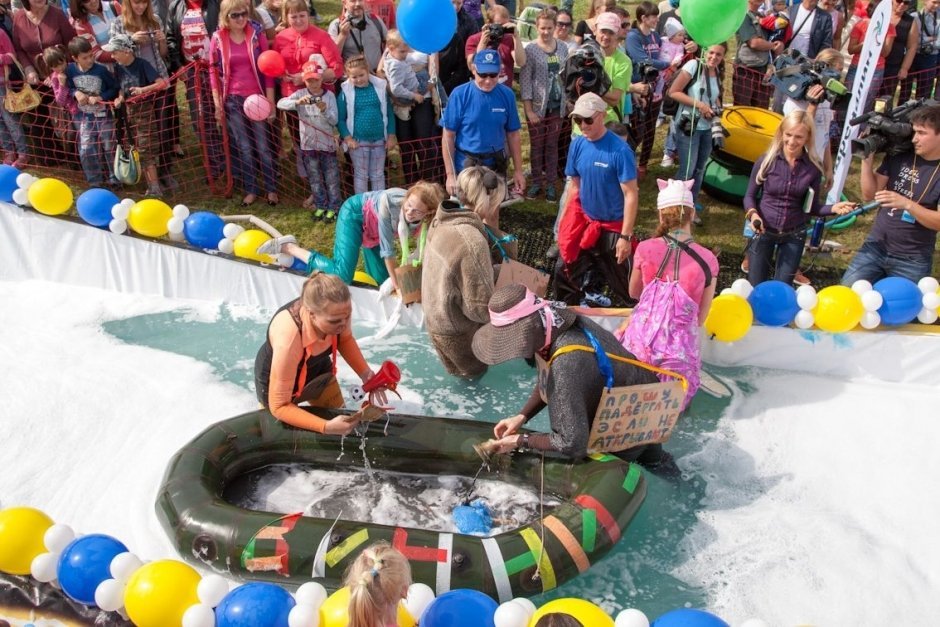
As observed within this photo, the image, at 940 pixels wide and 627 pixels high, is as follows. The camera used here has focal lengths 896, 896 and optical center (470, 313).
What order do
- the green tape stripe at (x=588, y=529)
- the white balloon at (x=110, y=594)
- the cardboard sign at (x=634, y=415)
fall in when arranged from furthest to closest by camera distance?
the cardboard sign at (x=634, y=415) → the green tape stripe at (x=588, y=529) → the white balloon at (x=110, y=594)

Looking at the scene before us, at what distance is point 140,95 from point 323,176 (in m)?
1.62

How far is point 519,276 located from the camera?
4.97 meters

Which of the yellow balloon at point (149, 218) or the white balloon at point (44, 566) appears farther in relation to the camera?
the yellow balloon at point (149, 218)

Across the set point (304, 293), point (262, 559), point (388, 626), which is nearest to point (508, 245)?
point (304, 293)

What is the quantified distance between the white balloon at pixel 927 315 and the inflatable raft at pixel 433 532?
2.42 m

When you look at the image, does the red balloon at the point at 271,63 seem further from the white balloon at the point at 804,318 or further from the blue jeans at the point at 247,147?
the white balloon at the point at 804,318

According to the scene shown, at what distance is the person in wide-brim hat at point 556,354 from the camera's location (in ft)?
12.7

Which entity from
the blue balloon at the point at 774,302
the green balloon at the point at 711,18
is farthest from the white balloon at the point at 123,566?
the green balloon at the point at 711,18

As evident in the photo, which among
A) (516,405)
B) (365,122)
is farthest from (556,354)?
(365,122)

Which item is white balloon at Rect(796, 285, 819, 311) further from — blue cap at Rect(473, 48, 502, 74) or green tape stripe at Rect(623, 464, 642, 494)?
blue cap at Rect(473, 48, 502, 74)

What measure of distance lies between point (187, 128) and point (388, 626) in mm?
6899

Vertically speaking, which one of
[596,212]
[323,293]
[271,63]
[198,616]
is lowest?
[198,616]

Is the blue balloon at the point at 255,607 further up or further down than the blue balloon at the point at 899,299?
→ further down

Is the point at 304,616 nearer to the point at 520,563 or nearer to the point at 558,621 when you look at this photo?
the point at 558,621
